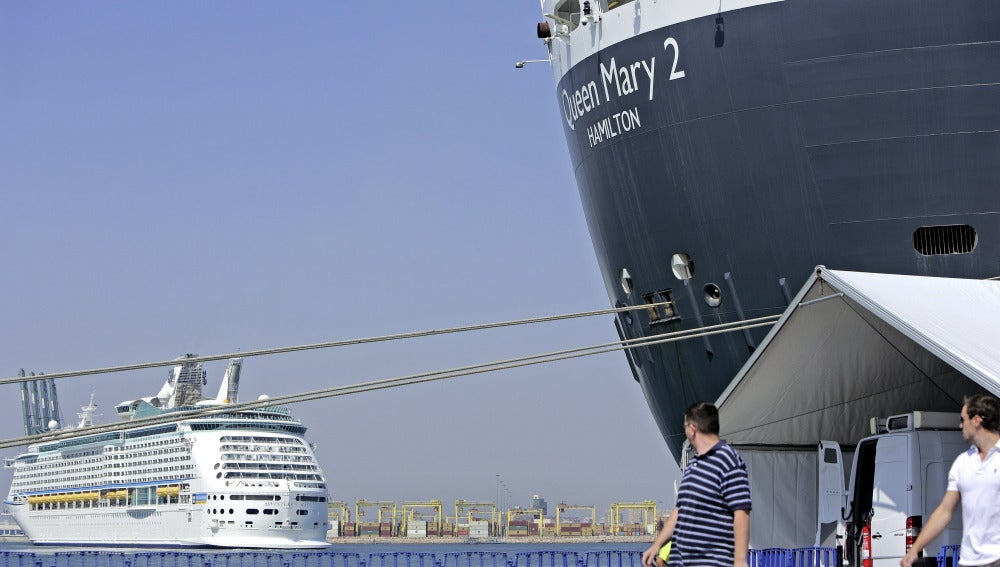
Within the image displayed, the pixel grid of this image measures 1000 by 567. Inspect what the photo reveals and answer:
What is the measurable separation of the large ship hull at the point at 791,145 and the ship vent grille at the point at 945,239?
1 cm

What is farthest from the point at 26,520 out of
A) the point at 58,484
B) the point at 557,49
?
the point at 557,49

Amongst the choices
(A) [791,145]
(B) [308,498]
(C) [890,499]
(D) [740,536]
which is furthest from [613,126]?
(B) [308,498]

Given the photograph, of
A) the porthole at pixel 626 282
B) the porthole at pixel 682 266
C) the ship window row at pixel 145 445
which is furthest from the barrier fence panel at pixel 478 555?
the ship window row at pixel 145 445

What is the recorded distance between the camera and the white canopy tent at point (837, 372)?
10.8 meters

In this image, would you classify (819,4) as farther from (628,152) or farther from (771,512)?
(771,512)

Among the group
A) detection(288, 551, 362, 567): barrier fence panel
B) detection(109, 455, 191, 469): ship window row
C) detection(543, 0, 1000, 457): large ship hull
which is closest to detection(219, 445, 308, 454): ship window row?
detection(109, 455, 191, 469): ship window row

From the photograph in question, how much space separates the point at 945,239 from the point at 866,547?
140 inches

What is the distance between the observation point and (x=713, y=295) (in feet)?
47.2

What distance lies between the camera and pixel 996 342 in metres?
10.4

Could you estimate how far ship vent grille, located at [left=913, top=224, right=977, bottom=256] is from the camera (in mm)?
12836

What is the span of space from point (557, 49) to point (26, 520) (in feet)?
230

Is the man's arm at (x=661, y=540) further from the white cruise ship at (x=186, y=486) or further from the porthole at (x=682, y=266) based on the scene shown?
the white cruise ship at (x=186, y=486)

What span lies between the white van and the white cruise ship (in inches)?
2039

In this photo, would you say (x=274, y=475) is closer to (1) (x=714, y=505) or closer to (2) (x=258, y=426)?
(2) (x=258, y=426)
